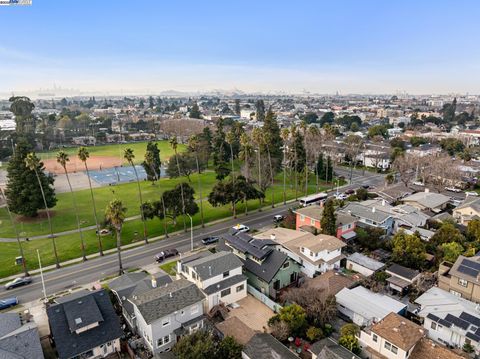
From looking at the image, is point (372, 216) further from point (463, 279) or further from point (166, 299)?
point (166, 299)

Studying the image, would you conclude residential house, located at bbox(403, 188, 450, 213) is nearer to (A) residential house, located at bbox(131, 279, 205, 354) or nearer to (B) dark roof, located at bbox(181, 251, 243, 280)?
(B) dark roof, located at bbox(181, 251, 243, 280)

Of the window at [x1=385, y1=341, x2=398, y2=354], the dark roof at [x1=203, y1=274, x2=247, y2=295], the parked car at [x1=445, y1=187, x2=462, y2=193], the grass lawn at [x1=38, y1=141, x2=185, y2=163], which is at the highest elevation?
the grass lawn at [x1=38, y1=141, x2=185, y2=163]

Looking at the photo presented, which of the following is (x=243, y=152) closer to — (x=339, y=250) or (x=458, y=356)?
(x=339, y=250)

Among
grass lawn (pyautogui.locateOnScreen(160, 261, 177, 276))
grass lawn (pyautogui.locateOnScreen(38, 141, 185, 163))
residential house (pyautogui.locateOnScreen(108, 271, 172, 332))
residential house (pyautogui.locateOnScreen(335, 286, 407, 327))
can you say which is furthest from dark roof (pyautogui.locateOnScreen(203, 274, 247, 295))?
grass lawn (pyautogui.locateOnScreen(38, 141, 185, 163))

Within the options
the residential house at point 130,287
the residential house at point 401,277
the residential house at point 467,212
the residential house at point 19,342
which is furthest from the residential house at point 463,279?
the residential house at point 19,342

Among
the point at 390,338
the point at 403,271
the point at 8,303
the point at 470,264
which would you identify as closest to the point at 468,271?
the point at 470,264

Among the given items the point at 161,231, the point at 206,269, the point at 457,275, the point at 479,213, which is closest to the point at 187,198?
the point at 161,231

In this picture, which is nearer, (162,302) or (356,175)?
(162,302)
